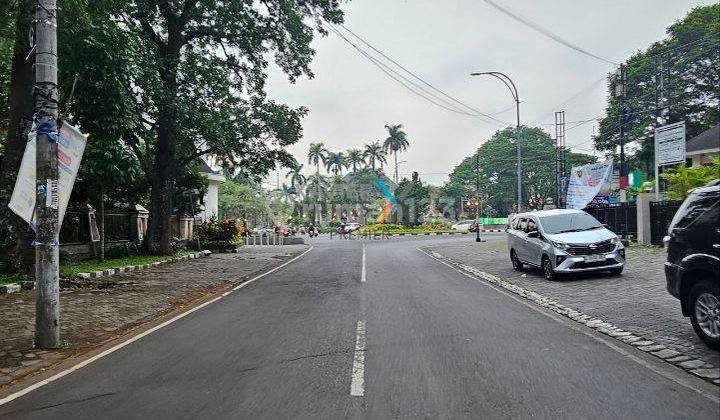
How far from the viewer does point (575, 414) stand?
4195 millimetres

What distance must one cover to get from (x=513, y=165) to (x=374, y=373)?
270ft

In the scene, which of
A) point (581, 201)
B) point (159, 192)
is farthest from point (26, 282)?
point (581, 201)

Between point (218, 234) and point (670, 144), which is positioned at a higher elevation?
point (670, 144)

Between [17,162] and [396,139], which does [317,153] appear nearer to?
[396,139]

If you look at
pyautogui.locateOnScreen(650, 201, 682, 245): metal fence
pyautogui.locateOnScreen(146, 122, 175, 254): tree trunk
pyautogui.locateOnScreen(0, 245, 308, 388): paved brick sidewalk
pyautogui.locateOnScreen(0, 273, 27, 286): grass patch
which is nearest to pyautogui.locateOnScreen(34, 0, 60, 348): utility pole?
pyautogui.locateOnScreen(0, 245, 308, 388): paved brick sidewalk

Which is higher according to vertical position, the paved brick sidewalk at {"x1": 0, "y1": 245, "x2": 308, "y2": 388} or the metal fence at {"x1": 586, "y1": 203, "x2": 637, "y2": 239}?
the metal fence at {"x1": 586, "y1": 203, "x2": 637, "y2": 239}

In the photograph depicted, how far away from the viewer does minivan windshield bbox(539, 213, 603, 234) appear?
1370 cm

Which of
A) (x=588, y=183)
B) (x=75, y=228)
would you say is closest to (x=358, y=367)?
(x=75, y=228)

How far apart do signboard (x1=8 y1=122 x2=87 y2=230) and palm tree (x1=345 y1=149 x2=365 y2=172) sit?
3829 inches

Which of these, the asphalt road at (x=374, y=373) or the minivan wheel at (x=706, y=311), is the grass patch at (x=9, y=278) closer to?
the asphalt road at (x=374, y=373)

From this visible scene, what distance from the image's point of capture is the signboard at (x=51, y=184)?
7.02m

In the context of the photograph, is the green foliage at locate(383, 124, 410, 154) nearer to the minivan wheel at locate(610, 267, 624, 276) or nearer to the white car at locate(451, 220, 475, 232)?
the white car at locate(451, 220, 475, 232)

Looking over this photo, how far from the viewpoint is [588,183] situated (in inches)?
953

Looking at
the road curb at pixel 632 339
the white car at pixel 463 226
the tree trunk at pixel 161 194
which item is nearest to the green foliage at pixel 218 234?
the tree trunk at pixel 161 194
